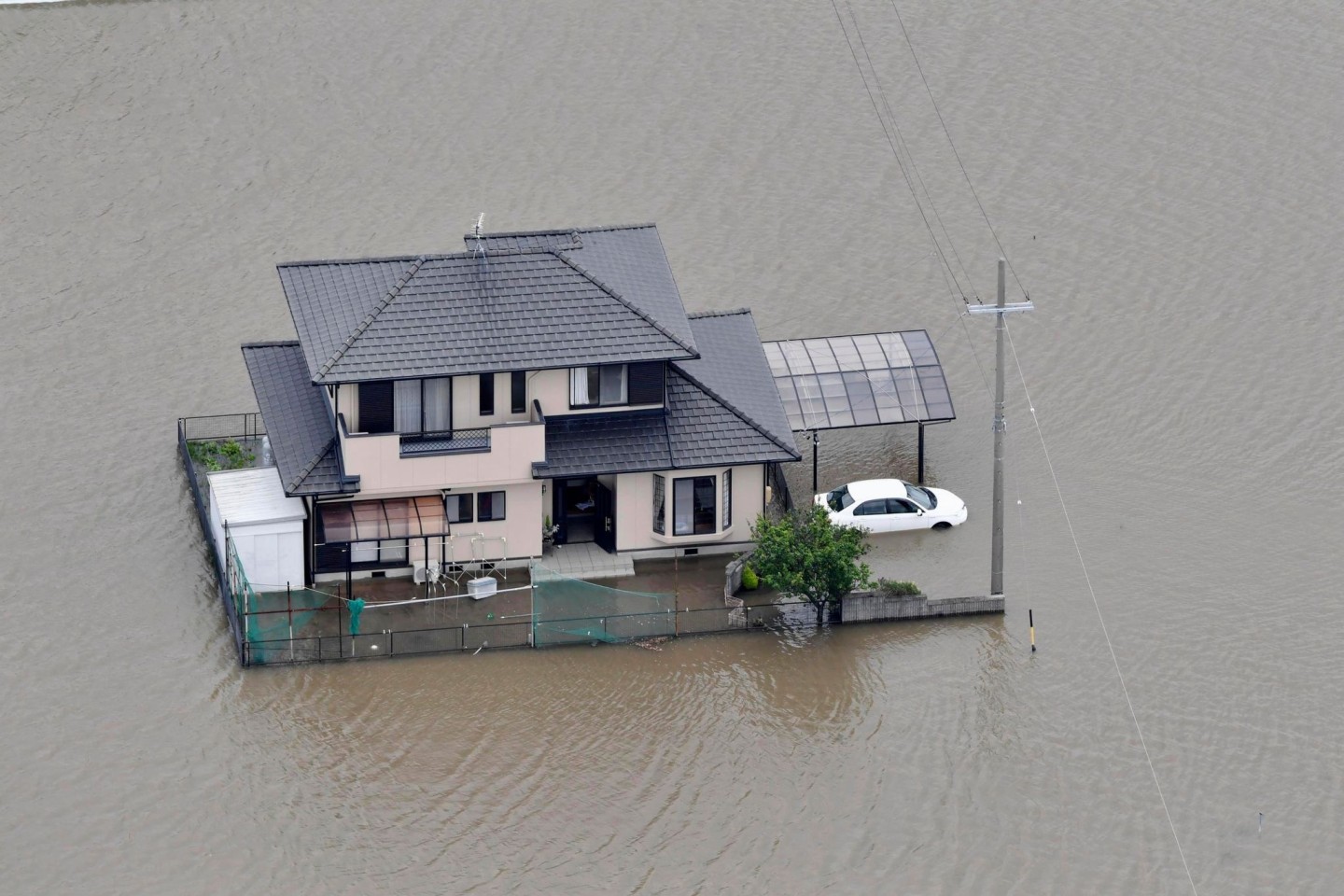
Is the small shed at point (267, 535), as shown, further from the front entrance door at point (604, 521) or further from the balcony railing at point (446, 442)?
the front entrance door at point (604, 521)

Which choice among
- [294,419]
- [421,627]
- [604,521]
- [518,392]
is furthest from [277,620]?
[604,521]

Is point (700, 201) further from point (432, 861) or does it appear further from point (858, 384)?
point (432, 861)

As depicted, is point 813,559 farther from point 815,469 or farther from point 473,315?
point 473,315

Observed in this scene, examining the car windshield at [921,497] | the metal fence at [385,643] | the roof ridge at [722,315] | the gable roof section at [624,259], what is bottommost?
the metal fence at [385,643]

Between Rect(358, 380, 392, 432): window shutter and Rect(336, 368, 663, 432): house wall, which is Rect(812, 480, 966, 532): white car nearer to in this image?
Rect(336, 368, 663, 432): house wall

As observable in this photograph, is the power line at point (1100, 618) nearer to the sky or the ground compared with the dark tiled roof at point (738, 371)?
nearer to the ground

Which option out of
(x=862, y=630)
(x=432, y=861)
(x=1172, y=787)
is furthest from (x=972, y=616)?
(x=432, y=861)

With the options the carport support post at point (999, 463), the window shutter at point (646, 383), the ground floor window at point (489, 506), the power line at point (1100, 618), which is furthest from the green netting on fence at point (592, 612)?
the power line at point (1100, 618)
